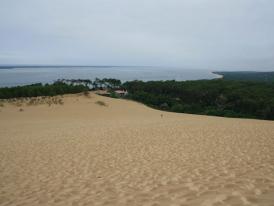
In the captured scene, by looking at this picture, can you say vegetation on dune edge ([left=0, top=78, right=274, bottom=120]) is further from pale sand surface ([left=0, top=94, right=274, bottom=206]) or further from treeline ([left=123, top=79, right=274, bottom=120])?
pale sand surface ([left=0, top=94, right=274, bottom=206])

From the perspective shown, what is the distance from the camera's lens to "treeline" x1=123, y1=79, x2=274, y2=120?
35825 mm

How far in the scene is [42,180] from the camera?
6973mm

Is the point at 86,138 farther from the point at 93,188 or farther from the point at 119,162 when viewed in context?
the point at 93,188

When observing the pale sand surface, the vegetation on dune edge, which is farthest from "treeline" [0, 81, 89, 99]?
the pale sand surface

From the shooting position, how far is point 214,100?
154ft

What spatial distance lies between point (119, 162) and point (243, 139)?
613cm

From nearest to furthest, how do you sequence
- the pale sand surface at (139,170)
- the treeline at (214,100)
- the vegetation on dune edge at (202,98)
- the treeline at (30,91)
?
the pale sand surface at (139,170)
the treeline at (214,100)
the vegetation on dune edge at (202,98)
the treeline at (30,91)

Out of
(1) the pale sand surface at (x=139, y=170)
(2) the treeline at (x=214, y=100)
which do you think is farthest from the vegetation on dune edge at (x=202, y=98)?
(1) the pale sand surface at (x=139, y=170)

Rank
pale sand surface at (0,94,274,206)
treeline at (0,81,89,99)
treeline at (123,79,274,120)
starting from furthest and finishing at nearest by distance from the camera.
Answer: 1. treeline at (0,81,89,99)
2. treeline at (123,79,274,120)
3. pale sand surface at (0,94,274,206)

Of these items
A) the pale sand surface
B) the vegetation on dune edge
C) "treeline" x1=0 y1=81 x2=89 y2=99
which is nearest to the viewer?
the pale sand surface

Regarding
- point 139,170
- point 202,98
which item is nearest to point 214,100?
point 202,98

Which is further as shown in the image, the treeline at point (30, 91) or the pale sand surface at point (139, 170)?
the treeline at point (30, 91)

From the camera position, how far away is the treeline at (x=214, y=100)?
3583 cm

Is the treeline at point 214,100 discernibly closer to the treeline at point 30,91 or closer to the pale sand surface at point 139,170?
the treeline at point 30,91
